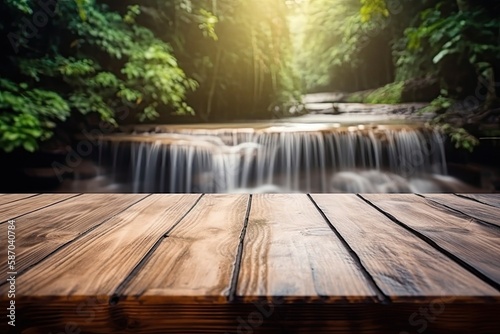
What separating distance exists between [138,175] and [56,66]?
1681mm

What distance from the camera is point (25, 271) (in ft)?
2.16

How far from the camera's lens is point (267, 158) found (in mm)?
4094

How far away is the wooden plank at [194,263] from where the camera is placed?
1.82 ft

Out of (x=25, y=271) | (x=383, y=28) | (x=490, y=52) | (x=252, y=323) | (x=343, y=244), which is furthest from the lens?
(x=383, y=28)

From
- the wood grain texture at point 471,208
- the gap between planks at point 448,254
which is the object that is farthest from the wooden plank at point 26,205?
the wood grain texture at point 471,208

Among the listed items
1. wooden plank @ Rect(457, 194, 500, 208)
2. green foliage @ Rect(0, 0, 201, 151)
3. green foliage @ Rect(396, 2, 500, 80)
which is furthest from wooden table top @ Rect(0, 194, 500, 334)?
green foliage @ Rect(396, 2, 500, 80)

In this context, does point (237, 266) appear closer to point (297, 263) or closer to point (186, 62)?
point (297, 263)

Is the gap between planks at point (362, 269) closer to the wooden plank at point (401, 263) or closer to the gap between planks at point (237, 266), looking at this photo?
the wooden plank at point (401, 263)

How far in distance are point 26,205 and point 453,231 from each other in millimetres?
1362

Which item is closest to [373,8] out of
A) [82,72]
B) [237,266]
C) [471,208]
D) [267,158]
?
[267,158]

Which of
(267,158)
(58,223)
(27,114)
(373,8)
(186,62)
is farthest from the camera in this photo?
(186,62)

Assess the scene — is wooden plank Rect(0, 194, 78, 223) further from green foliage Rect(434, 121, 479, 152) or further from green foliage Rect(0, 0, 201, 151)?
green foliage Rect(434, 121, 479, 152)

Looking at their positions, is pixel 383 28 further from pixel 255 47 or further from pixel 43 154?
pixel 43 154

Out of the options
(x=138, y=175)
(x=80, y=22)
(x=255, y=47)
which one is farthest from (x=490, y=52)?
(x=80, y=22)
